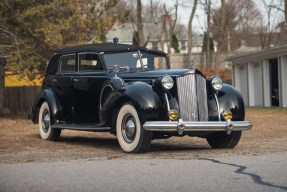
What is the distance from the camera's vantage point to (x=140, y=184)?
6.69 meters

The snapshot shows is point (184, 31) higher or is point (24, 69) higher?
point (184, 31)

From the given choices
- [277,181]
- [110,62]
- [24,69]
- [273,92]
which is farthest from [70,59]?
[273,92]

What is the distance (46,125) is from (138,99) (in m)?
4.07

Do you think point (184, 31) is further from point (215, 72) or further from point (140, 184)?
point (140, 184)

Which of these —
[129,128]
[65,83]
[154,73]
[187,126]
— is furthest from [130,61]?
[187,126]

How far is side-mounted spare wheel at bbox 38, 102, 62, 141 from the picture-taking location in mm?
12836

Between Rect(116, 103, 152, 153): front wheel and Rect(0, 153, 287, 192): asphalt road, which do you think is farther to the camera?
Rect(116, 103, 152, 153): front wheel

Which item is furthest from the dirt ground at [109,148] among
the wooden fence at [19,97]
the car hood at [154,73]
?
the wooden fence at [19,97]

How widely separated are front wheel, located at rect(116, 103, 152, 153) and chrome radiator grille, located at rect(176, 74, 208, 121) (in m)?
0.75

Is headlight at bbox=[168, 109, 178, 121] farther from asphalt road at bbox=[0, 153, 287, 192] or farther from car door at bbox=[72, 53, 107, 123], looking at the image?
car door at bbox=[72, 53, 107, 123]

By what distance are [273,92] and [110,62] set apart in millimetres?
21161

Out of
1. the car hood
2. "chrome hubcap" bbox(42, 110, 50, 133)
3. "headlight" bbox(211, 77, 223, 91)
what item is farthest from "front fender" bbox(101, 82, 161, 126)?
"chrome hubcap" bbox(42, 110, 50, 133)

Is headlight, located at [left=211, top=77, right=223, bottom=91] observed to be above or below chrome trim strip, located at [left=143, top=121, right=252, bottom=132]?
above

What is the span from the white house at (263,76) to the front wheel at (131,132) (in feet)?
63.9
